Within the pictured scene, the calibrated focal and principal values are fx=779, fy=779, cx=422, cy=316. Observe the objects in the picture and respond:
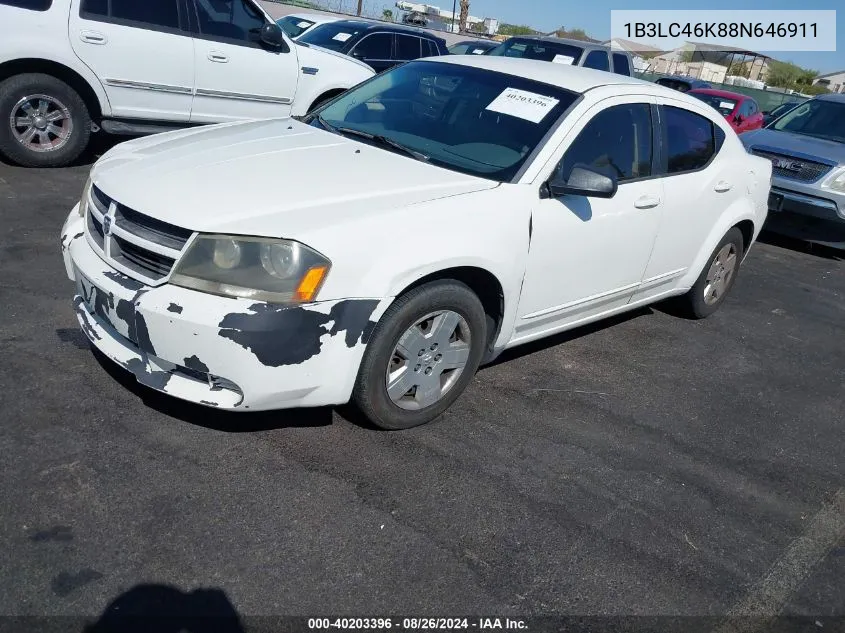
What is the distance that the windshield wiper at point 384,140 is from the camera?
3891 mm

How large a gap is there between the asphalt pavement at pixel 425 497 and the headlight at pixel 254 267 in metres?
0.76

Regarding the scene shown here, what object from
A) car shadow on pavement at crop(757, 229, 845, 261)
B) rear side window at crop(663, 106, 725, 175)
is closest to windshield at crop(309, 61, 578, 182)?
rear side window at crop(663, 106, 725, 175)

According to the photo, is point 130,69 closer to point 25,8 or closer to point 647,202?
point 25,8

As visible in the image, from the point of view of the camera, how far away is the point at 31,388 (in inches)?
138

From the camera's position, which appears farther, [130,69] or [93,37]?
[130,69]

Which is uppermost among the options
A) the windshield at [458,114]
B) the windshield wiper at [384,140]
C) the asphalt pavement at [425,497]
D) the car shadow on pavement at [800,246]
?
the windshield at [458,114]

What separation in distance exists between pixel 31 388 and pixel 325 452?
1.37 metres

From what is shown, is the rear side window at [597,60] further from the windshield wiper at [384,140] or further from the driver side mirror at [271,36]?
the windshield wiper at [384,140]

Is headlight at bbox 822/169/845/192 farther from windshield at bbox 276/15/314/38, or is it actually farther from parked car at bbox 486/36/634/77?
windshield at bbox 276/15/314/38

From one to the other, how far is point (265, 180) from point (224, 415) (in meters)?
1.07

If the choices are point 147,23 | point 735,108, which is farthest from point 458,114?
point 735,108

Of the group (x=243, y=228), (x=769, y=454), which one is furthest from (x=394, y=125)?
(x=769, y=454)

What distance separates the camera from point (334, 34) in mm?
11000

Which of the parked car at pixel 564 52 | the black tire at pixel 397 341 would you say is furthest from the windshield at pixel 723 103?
the black tire at pixel 397 341
